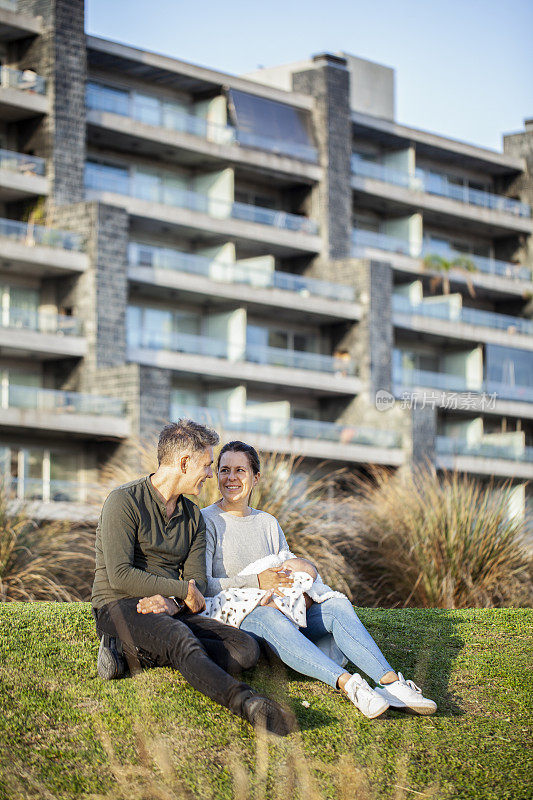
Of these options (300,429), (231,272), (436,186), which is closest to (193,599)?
(300,429)

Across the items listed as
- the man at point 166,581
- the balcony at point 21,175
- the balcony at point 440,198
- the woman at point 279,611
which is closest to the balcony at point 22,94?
the balcony at point 21,175

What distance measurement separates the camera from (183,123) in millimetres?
38219

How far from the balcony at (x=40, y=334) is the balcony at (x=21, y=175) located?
3.41 meters

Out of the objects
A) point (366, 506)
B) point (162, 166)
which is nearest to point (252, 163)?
point (162, 166)

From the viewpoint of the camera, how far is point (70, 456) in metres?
33.5

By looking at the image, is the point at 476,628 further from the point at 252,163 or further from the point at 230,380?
the point at 252,163

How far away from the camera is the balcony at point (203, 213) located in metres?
35.9

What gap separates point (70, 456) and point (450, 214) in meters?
19.8

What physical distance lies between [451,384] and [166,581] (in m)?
37.7

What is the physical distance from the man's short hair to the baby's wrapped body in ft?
2.74

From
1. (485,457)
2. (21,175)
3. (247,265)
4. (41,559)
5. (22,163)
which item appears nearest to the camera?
(41,559)

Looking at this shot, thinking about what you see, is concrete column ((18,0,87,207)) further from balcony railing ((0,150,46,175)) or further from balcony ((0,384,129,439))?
balcony ((0,384,129,439))

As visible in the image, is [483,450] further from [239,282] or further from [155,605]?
[155,605]

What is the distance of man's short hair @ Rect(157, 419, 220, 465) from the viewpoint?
6.76m
